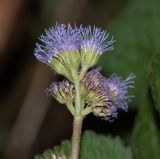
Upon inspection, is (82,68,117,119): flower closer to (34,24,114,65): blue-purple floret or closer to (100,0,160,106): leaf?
(34,24,114,65): blue-purple floret

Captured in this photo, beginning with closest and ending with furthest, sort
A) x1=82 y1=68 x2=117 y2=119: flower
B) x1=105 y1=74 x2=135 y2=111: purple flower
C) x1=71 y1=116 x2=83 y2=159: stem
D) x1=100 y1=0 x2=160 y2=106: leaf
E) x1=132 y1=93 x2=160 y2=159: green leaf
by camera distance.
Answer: x1=71 y1=116 x2=83 y2=159: stem, x1=82 y1=68 x2=117 y2=119: flower, x1=105 y1=74 x2=135 y2=111: purple flower, x1=132 y1=93 x2=160 y2=159: green leaf, x1=100 y1=0 x2=160 y2=106: leaf

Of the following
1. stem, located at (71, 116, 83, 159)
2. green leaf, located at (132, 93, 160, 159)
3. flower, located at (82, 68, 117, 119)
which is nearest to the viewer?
stem, located at (71, 116, 83, 159)

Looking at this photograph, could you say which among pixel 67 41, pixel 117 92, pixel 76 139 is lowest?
pixel 76 139

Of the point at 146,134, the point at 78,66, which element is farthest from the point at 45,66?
the point at 78,66

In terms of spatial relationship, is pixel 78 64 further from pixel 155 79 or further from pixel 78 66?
pixel 155 79

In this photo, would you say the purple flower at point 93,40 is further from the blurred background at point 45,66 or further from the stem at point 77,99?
the blurred background at point 45,66

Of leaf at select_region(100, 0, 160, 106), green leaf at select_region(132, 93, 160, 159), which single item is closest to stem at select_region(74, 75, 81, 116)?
green leaf at select_region(132, 93, 160, 159)
